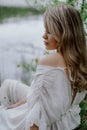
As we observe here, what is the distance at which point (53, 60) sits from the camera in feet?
6.38

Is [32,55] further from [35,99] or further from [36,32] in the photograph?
[35,99]

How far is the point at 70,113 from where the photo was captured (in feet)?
7.01

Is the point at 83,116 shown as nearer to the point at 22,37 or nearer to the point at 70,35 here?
the point at 70,35

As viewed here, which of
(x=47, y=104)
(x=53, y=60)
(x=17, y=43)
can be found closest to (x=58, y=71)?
(x=53, y=60)

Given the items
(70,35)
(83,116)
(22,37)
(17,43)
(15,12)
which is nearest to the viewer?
(70,35)

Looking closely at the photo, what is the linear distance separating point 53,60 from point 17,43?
16.1 feet

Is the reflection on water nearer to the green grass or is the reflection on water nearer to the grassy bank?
the grassy bank

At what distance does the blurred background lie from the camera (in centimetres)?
447

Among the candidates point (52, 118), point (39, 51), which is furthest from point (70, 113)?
point (39, 51)

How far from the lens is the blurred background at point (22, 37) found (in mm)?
4473

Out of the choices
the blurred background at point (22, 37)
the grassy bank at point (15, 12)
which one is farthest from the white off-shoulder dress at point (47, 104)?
the grassy bank at point (15, 12)

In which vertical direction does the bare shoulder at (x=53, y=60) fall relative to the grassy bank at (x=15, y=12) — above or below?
above

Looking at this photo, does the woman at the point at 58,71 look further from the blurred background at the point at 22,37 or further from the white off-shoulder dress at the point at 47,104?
the blurred background at the point at 22,37

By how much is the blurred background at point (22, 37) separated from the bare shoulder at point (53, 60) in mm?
1306
